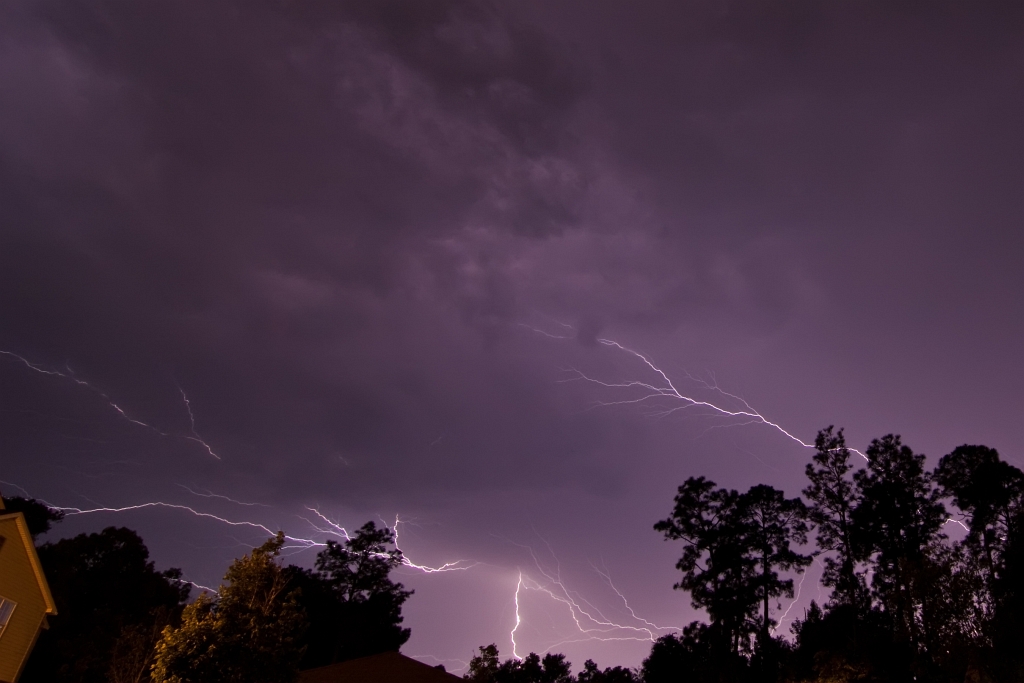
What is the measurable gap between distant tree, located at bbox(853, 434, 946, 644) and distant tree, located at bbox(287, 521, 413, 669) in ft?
98.4

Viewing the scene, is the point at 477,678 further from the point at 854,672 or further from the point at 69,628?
the point at 69,628

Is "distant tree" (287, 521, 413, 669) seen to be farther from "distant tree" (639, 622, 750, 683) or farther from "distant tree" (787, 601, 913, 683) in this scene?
"distant tree" (787, 601, 913, 683)

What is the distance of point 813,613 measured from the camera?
35.8 metres

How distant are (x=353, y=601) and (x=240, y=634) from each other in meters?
35.2

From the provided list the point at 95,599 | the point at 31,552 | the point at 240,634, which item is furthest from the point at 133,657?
the point at 240,634

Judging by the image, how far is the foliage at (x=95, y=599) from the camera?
29.3 meters

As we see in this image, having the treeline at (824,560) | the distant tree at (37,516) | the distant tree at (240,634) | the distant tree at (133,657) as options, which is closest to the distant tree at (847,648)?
the treeline at (824,560)

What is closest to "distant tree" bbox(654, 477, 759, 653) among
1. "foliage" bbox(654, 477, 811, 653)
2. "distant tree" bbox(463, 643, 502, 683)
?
"foliage" bbox(654, 477, 811, 653)

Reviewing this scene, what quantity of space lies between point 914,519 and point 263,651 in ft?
105

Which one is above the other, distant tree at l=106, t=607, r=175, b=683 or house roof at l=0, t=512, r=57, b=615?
house roof at l=0, t=512, r=57, b=615

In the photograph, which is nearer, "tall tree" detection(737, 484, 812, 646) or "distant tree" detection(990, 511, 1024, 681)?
"distant tree" detection(990, 511, 1024, 681)

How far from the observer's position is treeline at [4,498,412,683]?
11414 mm

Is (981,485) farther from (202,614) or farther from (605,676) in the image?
(202,614)

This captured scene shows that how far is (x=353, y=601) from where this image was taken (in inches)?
1724
